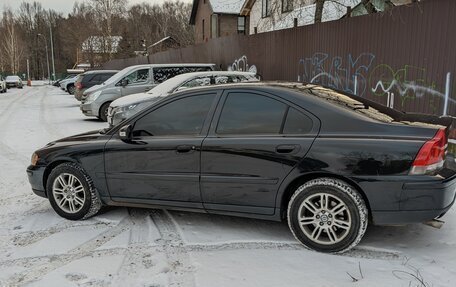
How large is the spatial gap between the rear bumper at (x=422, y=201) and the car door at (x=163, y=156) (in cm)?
178

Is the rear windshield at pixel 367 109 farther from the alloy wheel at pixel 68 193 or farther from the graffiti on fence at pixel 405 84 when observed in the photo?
the graffiti on fence at pixel 405 84

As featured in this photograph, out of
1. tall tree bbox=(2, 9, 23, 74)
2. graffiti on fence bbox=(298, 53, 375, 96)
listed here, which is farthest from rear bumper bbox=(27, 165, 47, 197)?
tall tree bbox=(2, 9, 23, 74)

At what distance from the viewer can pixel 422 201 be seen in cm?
351

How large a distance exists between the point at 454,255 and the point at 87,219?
12.1ft

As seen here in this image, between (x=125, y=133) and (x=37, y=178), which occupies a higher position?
(x=125, y=133)

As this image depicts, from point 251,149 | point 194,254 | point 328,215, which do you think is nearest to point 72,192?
point 194,254

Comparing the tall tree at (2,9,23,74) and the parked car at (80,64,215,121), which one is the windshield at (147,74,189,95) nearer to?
the parked car at (80,64,215,121)

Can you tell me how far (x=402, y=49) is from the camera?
7676 millimetres

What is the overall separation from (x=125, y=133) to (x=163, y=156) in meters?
0.50

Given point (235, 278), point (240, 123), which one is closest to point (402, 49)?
point (240, 123)

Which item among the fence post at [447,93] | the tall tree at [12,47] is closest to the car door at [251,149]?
the fence post at [447,93]

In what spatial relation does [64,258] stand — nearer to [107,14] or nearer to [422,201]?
[422,201]

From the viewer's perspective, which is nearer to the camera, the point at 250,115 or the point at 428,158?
the point at 428,158

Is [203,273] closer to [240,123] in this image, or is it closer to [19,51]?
[240,123]
